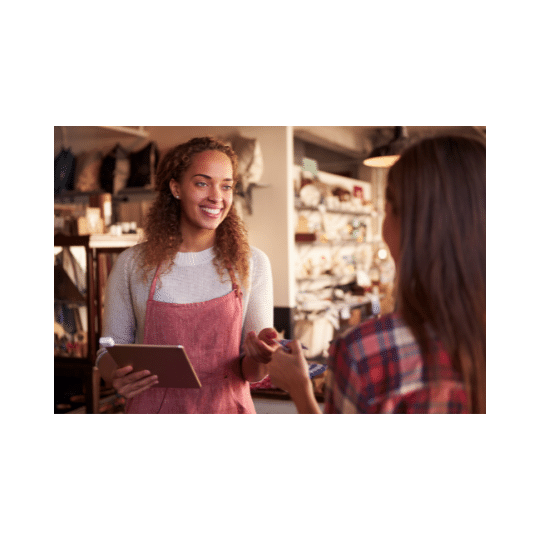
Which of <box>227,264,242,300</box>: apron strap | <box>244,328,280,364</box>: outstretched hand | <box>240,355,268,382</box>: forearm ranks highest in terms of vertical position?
<box>227,264,242,300</box>: apron strap

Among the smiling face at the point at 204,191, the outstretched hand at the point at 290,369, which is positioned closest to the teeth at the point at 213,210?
the smiling face at the point at 204,191

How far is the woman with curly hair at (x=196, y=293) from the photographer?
8.05 feet

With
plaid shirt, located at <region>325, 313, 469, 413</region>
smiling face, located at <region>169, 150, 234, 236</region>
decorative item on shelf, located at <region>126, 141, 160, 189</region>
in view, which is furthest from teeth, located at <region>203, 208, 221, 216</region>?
plaid shirt, located at <region>325, 313, 469, 413</region>

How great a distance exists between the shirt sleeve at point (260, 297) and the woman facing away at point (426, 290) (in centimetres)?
64

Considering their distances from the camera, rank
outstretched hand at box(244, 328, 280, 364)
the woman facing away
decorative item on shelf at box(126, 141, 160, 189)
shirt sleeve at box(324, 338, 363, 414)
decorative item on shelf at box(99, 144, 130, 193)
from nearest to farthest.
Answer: shirt sleeve at box(324, 338, 363, 414), the woman facing away, outstretched hand at box(244, 328, 280, 364), decorative item on shelf at box(126, 141, 160, 189), decorative item on shelf at box(99, 144, 130, 193)

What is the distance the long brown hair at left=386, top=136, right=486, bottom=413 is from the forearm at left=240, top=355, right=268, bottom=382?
0.69 m

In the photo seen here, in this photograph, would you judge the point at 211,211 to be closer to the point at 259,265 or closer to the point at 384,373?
the point at 259,265

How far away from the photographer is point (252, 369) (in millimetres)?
2492

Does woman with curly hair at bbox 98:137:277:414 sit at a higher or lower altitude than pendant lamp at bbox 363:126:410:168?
lower

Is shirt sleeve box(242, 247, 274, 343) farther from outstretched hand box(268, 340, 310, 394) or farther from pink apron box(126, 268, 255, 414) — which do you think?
outstretched hand box(268, 340, 310, 394)

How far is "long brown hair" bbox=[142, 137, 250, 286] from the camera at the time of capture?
2.53 meters

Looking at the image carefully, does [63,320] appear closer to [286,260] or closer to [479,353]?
[286,260]

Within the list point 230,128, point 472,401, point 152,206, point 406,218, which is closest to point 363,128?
point 230,128

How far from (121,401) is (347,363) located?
4.78 feet
